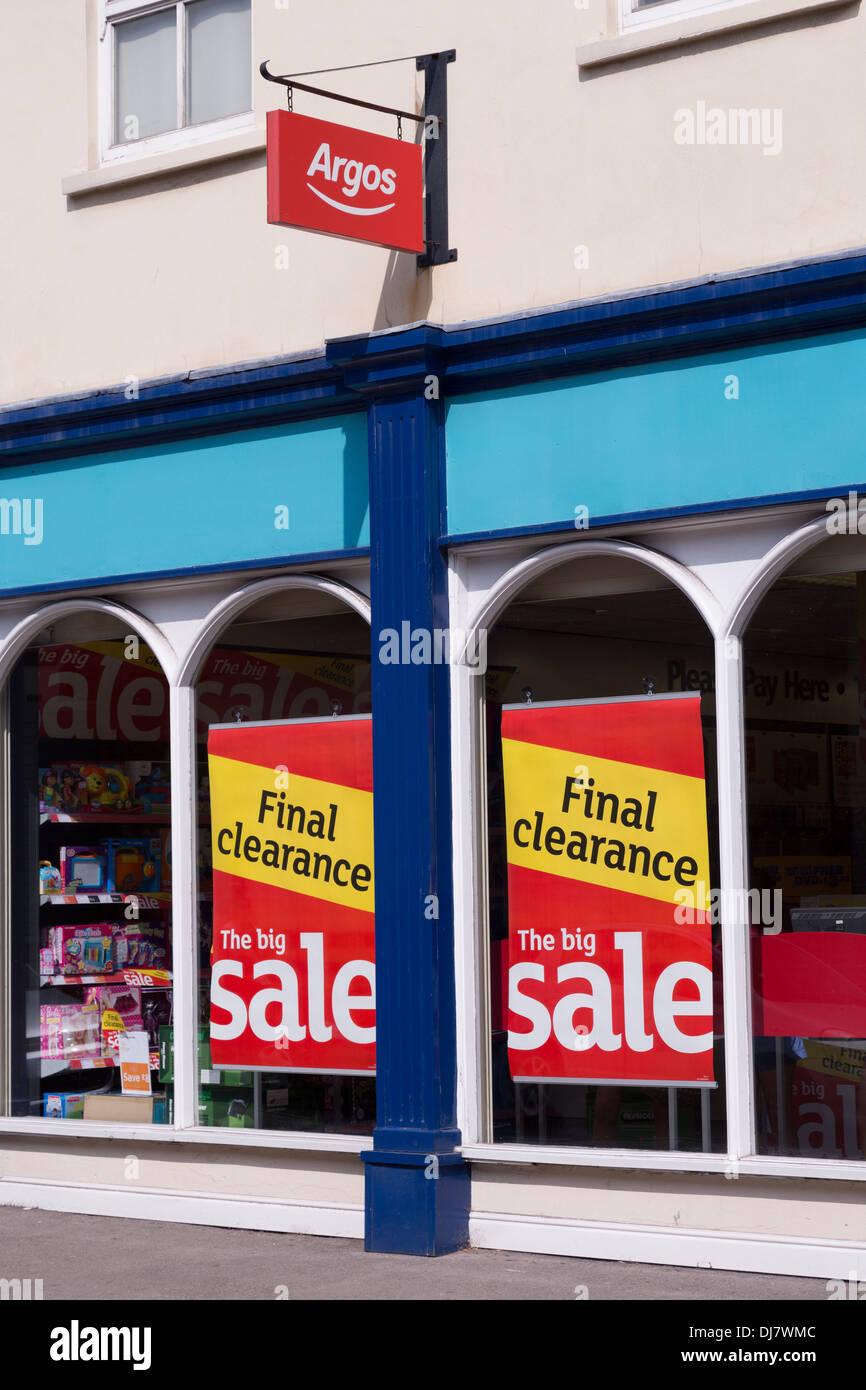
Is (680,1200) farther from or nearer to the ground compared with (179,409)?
nearer to the ground

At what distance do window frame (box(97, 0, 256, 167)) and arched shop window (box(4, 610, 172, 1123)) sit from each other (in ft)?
7.72

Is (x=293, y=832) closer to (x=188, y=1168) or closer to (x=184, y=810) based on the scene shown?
(x=184, y=810)

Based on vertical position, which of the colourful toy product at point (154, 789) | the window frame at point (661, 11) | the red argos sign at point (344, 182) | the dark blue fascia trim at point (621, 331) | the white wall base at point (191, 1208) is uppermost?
the window frame at point (661, 11)

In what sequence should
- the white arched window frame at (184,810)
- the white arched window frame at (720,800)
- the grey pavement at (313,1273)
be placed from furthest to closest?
the white arched window frame at (184,810), the white arched window frame at (720,800), the grey pavement at (313,1273)

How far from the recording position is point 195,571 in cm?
915

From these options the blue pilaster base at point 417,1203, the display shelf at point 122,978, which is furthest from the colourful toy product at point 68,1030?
the blue pilaster base at point 417,1203

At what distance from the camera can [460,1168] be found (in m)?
8.09

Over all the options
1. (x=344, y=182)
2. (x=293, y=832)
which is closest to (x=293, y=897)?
(x=293, y=832)

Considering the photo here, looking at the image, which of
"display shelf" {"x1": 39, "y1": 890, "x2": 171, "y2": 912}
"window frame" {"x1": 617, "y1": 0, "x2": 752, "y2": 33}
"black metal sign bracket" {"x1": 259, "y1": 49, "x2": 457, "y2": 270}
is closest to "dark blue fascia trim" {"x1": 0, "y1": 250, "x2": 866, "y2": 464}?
"black metal sign bracket" {"x1": 259, "y1": 49, "x2": 457, "y2": 270}

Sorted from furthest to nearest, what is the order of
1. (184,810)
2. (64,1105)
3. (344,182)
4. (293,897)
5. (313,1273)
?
1. (64,1105)
2. (184,810)
3. (293,897)
4. (344,182)
5. (313,1273)

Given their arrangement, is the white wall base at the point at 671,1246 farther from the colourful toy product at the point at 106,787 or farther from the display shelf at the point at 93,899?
the colourful toy product at the point at 106,787

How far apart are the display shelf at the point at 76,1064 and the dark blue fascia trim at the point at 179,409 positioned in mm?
3076

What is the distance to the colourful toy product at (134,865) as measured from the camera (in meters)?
9.81

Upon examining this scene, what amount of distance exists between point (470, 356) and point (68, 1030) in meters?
4.15
